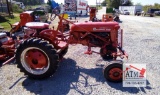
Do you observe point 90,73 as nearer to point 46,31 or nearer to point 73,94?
point 73,94

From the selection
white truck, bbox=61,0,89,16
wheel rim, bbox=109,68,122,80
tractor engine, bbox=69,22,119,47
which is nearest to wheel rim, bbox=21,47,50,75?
tractor engine, bbox=69,22,119,47

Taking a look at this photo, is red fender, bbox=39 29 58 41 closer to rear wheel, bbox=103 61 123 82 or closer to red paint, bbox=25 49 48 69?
red paint, bbox=25 49 48 69

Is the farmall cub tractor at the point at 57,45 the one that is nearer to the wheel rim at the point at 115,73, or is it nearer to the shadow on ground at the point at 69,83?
the wheel rim at the point at 115,73

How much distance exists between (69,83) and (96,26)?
5.92 feet

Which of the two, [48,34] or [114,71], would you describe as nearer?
[114,71]

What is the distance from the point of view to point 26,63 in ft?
15.9

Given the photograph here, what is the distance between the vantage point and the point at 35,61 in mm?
4879

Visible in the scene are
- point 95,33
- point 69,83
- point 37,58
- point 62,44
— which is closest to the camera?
point 69,83

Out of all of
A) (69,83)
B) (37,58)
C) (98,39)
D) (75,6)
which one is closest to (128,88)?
(69,83)

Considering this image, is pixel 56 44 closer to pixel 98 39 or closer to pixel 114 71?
pixel 98 39

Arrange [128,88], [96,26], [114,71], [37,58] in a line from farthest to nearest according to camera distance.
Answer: [96,26] → [37,58] → [114,71] → [128,88]

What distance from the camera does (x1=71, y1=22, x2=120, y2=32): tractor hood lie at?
506cm

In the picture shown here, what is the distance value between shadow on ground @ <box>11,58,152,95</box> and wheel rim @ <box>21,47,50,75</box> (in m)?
0.30

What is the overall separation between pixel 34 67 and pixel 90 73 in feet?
5.29
